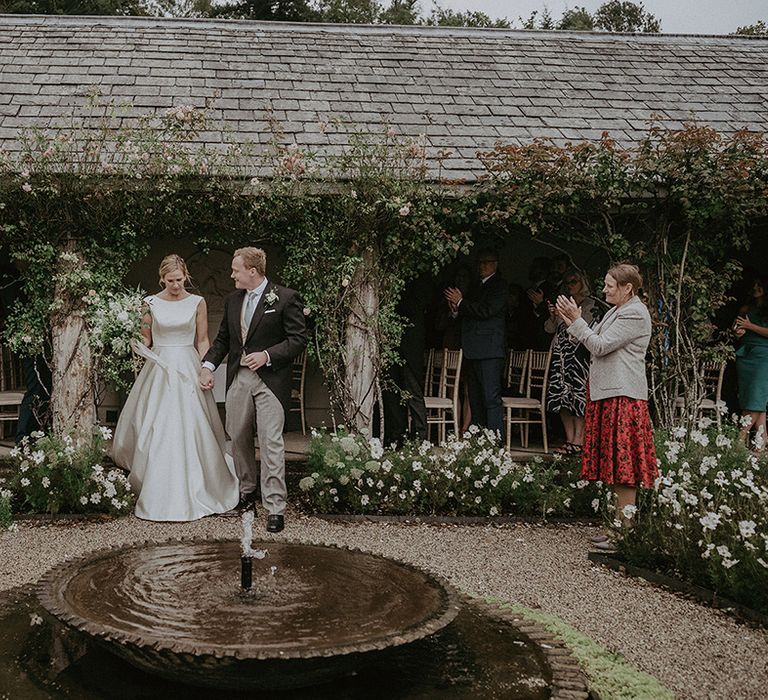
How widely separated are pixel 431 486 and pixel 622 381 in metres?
1.92

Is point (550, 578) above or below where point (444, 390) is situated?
below

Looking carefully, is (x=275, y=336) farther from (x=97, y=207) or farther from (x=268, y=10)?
(x=268, y=10)

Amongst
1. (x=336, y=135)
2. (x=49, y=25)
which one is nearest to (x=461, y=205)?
(x=336, y=135)

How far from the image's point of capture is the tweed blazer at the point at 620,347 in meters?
5.78

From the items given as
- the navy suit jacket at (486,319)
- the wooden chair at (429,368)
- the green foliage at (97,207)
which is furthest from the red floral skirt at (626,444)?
the wooden chair at (429,368)

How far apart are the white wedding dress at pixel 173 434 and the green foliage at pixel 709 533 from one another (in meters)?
3.27

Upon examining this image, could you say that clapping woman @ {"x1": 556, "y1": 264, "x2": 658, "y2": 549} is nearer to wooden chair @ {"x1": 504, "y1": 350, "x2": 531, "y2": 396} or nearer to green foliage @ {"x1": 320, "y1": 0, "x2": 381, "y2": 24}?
wooden chair @ {"x1": 504, "y1": 350, "x2": 531, "y2": 396}

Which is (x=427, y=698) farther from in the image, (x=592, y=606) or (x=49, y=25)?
(x=49, y=25)

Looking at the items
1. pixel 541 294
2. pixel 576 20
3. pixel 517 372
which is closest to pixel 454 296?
pixel 541 294

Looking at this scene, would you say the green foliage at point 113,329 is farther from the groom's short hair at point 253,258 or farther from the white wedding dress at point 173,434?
the groom's short hair at point 253,258

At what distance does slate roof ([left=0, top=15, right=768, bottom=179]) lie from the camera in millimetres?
9047

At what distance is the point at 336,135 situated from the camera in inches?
342

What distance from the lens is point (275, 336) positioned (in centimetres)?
661

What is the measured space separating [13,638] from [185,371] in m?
3.36
